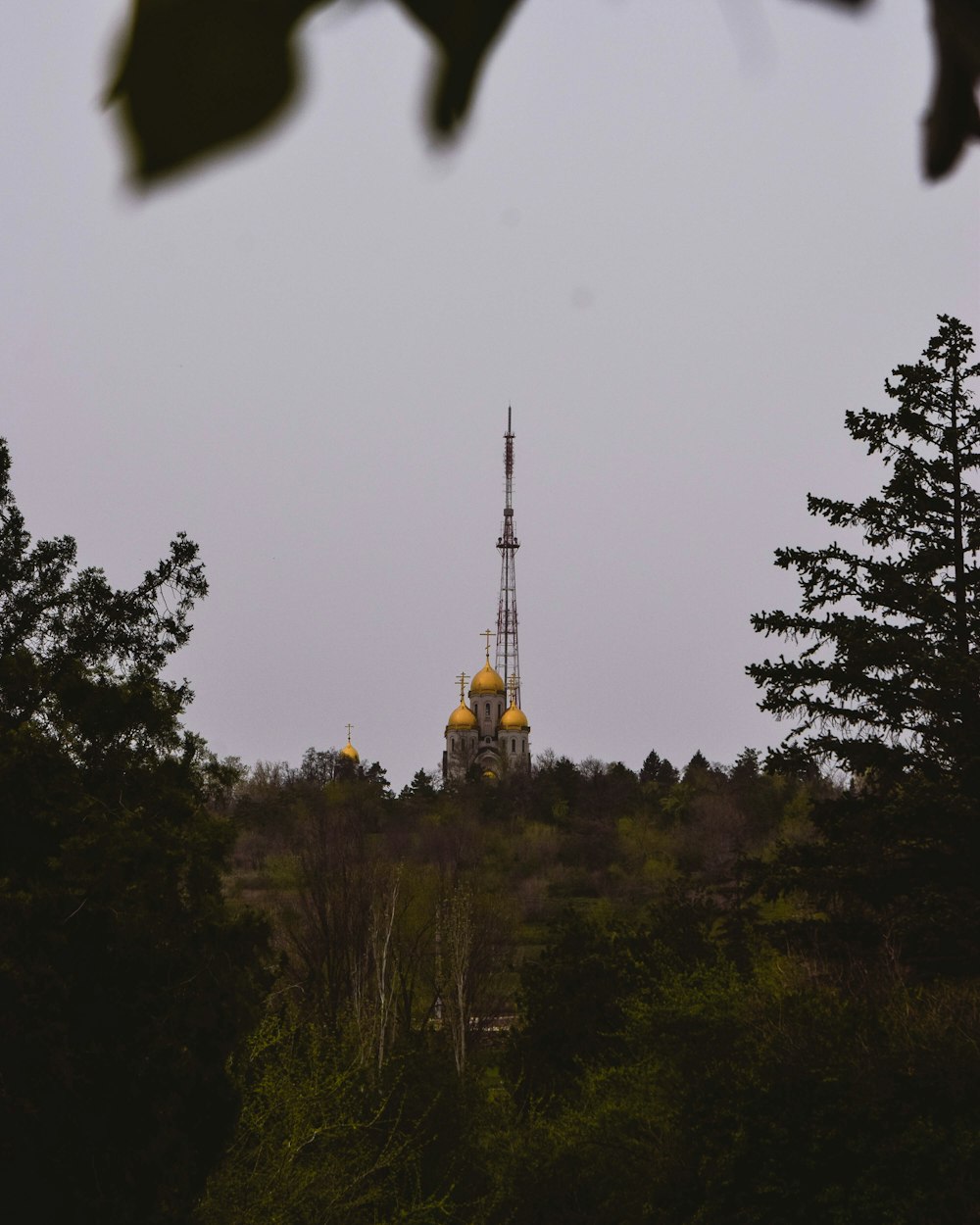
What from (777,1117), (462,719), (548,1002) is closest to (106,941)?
(777,1117)

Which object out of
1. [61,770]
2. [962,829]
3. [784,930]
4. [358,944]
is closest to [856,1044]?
[962,829]

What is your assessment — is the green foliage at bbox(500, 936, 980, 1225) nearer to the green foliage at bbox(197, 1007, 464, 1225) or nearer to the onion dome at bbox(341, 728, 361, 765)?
the green foliage at bbox(197, 1007, 464, 1225)

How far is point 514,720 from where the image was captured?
303 ft

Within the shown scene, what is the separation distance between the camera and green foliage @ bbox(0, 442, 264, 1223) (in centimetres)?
1349

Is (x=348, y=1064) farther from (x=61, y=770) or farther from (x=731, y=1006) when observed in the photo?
(x=61, y=770)

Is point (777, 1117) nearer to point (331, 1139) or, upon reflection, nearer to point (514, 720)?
point (331, 1139)

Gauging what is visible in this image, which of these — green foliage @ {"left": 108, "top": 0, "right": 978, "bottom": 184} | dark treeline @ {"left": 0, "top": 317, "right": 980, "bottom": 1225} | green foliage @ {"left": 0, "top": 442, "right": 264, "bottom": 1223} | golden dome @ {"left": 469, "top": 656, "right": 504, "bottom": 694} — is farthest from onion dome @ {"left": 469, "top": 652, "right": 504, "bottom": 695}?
green foliage @ {"left": 108, "top": 0, "right": 978, "bottom": 184}

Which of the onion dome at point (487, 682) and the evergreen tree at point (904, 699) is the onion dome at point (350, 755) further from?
the evergreen tree at point (904, 699)

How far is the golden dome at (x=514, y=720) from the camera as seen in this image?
92.1 metres

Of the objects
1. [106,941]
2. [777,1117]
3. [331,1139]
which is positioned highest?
[106,941]

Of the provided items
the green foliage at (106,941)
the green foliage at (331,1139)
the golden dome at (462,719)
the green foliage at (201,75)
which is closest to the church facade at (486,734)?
the golden dome at (462,719)

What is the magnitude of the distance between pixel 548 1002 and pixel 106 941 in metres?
13.5

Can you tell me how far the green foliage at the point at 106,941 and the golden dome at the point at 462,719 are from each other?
73.6 m

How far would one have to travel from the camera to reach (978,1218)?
12500 mm
